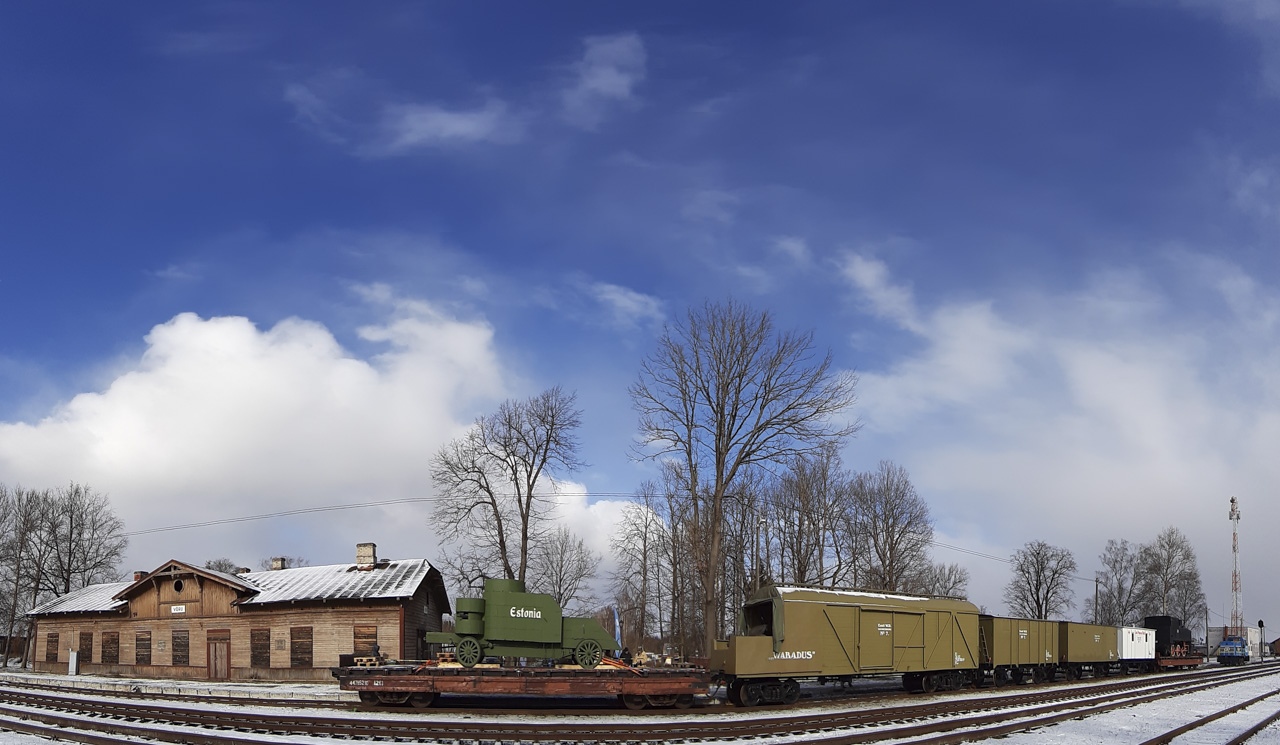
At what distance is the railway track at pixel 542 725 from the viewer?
16266 millimetres

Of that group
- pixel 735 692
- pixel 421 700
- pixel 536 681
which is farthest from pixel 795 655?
pixel 421 700

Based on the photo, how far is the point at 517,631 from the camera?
23.1m

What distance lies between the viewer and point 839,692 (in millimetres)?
27016

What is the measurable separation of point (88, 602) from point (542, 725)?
3709cm

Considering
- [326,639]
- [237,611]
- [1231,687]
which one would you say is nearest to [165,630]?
[237,611]

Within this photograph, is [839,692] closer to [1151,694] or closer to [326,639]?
[1151,694]

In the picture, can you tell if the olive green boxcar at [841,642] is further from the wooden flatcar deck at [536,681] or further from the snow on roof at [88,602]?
the snow on roof at [88,602]

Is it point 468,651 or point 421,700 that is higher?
point 468,651

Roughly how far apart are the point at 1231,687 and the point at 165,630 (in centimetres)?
4549

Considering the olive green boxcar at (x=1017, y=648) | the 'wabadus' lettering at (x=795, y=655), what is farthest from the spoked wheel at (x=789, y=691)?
the olive green boxcar at (x=1017, y=648)

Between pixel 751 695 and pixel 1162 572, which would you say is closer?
pixel 751 695

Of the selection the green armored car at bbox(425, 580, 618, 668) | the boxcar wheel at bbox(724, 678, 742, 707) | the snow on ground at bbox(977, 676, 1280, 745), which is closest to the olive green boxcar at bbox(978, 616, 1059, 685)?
the snow on ground at bbox(977, 676, 1280, 745)

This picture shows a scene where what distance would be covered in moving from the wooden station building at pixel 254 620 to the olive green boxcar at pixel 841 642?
17006mm

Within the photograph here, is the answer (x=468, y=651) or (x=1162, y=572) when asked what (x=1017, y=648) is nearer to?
(x=468, y=651)
